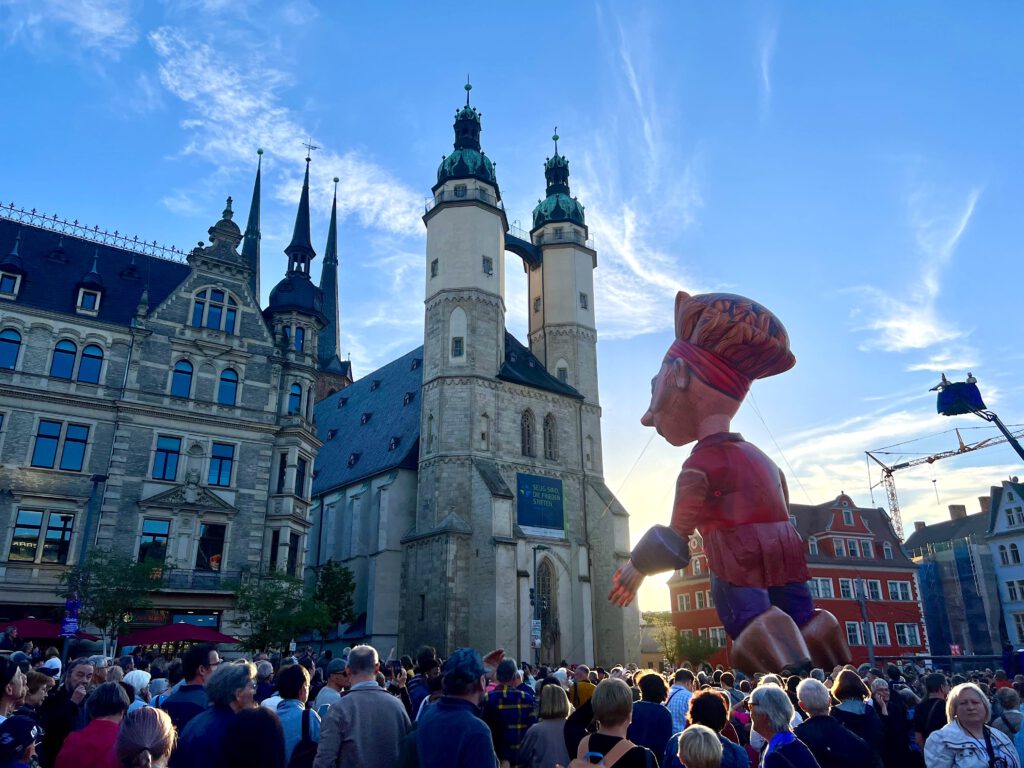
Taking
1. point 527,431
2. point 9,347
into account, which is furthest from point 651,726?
point 527,431

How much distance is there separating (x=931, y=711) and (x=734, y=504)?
825cm

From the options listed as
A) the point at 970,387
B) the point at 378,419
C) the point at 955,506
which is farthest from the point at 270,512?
the point at 955,506

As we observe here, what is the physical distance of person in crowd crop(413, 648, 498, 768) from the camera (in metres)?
4.95

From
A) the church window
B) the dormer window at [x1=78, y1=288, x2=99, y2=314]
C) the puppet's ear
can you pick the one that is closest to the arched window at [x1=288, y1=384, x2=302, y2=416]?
the church window

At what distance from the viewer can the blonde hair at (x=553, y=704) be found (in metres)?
6.53

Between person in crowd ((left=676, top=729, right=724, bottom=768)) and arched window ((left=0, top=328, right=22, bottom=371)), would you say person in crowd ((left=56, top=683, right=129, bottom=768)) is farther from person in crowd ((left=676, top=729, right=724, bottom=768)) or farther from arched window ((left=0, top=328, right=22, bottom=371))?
arched window ((left=0, top=328, right=22, bottom=371))

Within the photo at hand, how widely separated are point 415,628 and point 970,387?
27435 millimetres

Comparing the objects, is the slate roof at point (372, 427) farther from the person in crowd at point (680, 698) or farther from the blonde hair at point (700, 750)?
the blonde hair at point (700, 750)

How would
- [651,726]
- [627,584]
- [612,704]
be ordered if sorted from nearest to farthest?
[612,704]
[651,726]
[627,584]

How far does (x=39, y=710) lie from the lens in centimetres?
785

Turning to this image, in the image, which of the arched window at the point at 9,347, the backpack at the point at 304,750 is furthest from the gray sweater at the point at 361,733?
the arched window at the point at 9,347

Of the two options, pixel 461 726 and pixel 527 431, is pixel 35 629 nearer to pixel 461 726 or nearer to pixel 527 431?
pixel 461 726

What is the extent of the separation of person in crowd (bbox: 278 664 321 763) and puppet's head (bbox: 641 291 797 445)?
12.4 meters

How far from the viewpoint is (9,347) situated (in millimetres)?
28016
